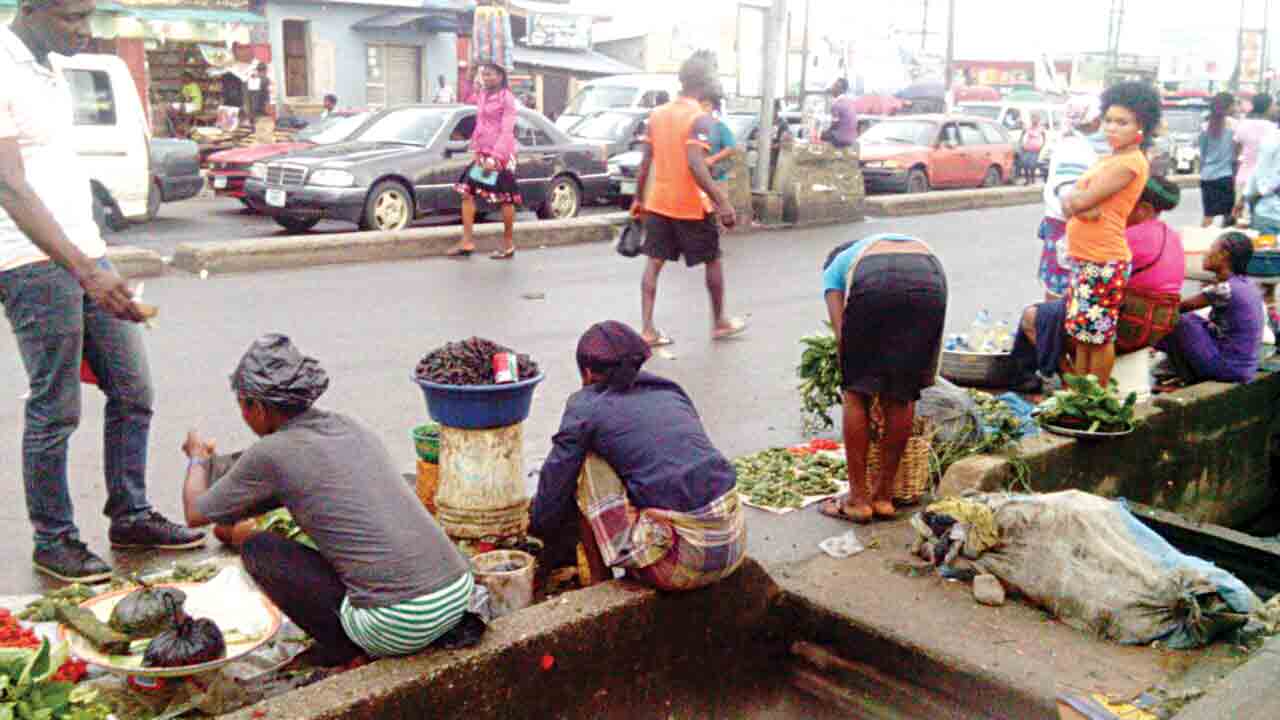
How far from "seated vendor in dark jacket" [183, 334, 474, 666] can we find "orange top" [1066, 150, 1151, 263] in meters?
4.24

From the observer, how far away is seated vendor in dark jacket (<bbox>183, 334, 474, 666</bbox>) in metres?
3.47

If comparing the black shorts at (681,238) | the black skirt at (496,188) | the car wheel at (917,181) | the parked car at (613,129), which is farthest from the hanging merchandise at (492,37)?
the car wheel at (917,181)

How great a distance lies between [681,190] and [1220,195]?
29.8ft

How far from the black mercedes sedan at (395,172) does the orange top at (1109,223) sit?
9007 millimetres

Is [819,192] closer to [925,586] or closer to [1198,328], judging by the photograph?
[1198,328]

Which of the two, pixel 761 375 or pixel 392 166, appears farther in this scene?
pixel 392 166

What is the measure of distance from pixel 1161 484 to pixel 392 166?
9810mm

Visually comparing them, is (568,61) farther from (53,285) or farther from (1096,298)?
(53,285)

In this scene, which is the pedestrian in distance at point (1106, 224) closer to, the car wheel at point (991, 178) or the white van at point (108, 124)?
the white van at point (108, 124)

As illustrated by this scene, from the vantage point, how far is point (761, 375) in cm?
829

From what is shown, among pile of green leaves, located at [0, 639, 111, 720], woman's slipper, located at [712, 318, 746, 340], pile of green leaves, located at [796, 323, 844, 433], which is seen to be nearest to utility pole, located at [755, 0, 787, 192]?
woman's slipper, located at [712, 318, 746, 340]

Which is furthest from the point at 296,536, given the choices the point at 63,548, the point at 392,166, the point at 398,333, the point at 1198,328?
the point at 392,166

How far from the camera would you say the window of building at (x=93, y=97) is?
13031mm

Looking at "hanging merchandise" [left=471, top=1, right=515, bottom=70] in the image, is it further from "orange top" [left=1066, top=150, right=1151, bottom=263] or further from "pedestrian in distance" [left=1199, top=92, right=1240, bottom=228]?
"pedestrian in distance" [left=1199, top=92, right=1240, bottom=228]
